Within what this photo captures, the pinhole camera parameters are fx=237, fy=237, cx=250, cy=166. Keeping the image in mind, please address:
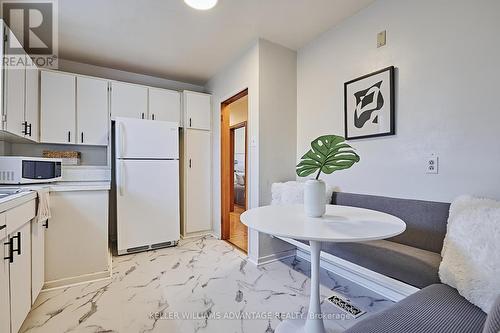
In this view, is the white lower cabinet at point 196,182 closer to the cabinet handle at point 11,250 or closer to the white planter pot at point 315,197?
the cabinet handle at point 11,250

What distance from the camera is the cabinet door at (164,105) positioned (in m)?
3.30

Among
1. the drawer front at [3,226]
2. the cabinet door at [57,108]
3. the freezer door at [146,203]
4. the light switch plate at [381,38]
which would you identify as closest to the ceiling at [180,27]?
the light switch plate at [381,38]

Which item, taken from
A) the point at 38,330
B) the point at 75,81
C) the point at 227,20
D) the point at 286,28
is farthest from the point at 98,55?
the point at 38,330

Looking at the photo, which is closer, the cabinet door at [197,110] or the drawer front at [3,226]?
the drawer front at [3,226]

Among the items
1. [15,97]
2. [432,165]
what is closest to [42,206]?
[15,97]

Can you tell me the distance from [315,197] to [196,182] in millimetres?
2412

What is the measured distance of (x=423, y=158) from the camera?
1.77 metres

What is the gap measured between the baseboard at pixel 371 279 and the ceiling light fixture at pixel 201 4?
7.49 ft

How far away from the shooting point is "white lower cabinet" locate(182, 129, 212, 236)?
134 inches

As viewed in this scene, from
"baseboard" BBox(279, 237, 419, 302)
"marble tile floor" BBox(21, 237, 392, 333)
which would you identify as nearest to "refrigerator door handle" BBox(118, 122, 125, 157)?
"marble tile floor" BBox(21, 237, 392, 333)

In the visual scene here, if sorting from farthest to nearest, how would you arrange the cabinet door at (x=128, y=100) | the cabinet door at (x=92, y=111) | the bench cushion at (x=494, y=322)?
the cabinet door at (x=128, y=100), the cabinet door at (x=92, y=111), the bench cushion at (x=494, y=322)

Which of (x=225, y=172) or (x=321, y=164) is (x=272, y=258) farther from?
(x=321, y=164)

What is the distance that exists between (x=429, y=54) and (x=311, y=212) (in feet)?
4.88

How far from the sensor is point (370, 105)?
6.88 ft
